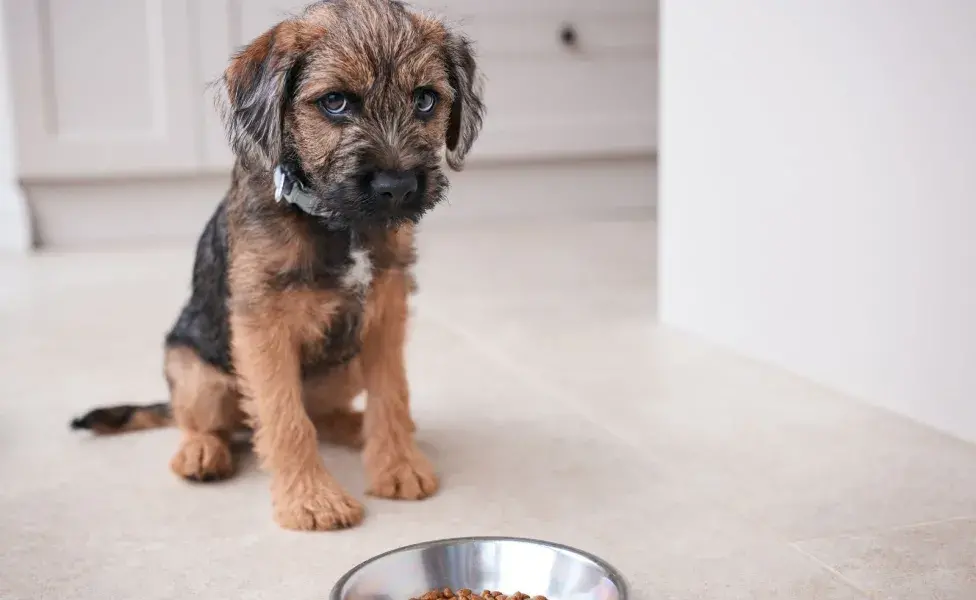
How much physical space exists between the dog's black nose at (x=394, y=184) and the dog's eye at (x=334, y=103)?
131 millimetres

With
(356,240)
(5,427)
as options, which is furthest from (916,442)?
(5,427)

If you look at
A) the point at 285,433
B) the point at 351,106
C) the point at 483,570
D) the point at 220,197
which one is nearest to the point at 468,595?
the point at 483,570

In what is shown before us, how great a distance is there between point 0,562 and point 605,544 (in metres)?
1.01

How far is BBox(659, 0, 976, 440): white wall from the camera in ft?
8.00

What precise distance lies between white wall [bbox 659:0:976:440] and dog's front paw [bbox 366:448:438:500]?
3.77ft

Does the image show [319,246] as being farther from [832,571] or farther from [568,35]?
[568,35]

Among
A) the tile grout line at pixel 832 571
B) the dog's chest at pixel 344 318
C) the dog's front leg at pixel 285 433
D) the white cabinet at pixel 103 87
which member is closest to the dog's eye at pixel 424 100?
the dog's chest at pixel 344 318

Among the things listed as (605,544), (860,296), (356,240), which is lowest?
(605,544)

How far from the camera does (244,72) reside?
6.46ft

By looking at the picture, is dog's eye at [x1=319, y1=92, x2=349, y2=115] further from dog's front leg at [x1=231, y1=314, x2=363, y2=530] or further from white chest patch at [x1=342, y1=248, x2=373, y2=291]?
dog's front leg at [x1=231, y1=314, x2=363, y2=530]

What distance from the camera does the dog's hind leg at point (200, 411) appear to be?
90.0 inches

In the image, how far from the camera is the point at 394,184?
183cm

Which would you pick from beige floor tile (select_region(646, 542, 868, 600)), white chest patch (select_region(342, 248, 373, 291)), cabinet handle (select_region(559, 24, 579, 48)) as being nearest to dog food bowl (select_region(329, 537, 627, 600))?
beige floor tile (select_region(646, 542, 868, 600))

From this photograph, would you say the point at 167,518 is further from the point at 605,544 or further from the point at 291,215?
the point at 605,544
